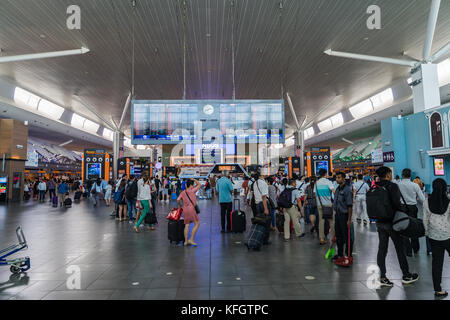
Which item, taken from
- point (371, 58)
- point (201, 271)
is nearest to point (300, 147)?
point (371, 58)

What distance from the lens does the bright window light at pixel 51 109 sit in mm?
29719

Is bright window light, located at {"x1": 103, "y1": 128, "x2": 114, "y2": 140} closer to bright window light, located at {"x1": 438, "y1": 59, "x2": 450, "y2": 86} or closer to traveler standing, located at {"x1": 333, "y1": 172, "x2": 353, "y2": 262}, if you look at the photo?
bright window light, located at {"x1": 438, "y1": 59, "x2": 450, "y2": 86}

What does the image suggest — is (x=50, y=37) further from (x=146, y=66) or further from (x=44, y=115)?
(x=44, y=115)

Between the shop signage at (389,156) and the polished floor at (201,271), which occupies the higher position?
the shop signage at (389,156)

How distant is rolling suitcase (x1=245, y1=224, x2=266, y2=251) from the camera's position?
5.71 meters

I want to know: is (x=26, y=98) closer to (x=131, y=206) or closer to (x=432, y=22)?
(x=131, y=206)

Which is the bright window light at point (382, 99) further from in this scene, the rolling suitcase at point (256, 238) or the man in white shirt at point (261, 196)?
the rolling suitcase at point (256, 238)

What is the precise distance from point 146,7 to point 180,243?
10844 millimetres

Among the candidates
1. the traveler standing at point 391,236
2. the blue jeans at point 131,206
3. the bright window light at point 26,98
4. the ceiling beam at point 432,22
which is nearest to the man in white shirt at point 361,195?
the traveler standing at point 391,236

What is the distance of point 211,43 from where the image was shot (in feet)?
52.8

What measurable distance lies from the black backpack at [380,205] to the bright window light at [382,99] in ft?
89.9

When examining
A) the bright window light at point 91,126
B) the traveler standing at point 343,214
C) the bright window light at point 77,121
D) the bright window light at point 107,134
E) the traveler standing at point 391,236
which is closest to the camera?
the traveler standing at point 391,236

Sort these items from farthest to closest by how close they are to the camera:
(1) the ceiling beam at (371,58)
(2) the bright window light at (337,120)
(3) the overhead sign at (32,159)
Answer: (2) the bright window light at (337,120)
(3) the overhead sign at (32,159)
(1) the ceiling beam at (371,58)
